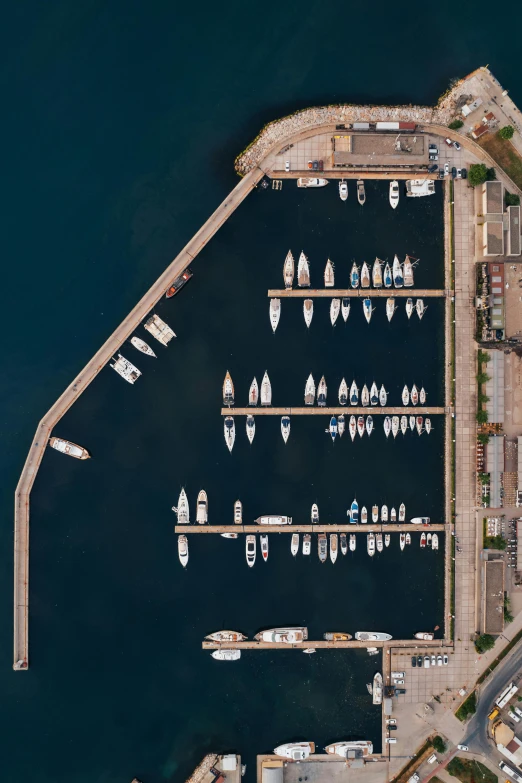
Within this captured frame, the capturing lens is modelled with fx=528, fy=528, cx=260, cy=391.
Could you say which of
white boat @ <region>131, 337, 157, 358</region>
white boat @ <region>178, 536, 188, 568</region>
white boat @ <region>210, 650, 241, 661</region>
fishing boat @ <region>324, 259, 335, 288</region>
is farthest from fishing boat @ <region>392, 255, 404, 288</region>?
white boat @ <region>210, 650, 241, 661</region>

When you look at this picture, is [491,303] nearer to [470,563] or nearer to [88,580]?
[470,563]

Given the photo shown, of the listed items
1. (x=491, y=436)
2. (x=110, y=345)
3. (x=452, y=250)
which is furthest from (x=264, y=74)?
(x=491, y=436)

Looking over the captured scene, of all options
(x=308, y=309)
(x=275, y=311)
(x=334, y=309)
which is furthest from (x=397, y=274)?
(x=275, y=311)

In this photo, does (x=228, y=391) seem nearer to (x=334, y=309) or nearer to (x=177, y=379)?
(x=177, y=379)

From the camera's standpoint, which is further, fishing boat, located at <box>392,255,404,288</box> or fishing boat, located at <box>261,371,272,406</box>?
fishing boat, located at <box>392,255,404,288</box>

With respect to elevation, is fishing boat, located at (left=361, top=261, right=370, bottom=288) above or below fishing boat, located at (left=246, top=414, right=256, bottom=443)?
above

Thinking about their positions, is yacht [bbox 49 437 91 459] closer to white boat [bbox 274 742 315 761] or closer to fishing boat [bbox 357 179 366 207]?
white boat [bbox 274 742 315 761]

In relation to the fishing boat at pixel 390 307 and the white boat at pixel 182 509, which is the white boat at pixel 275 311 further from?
the white boat at pixel 182 509

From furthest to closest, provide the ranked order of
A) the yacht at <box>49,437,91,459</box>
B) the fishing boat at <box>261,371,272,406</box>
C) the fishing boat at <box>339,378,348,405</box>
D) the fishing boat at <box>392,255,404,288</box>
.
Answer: the fishing boat at <box>392,255,404,288</box>
the fishing boat at <box>339,378,348,405</box>
the fishing boat at <box>261,371,272,406</box>
the yacht at <box>49,437,91,459</box>
